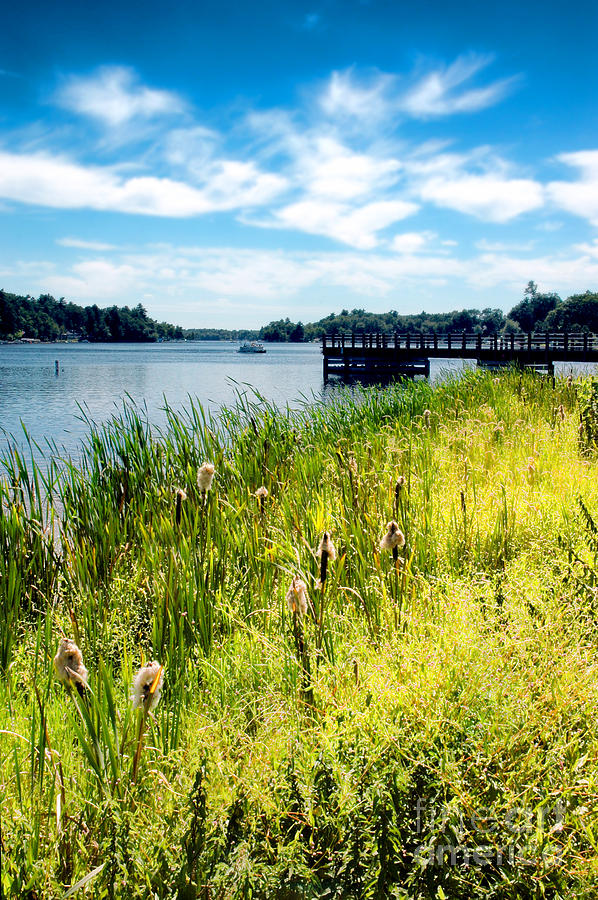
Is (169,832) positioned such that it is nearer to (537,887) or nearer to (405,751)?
(405,751)

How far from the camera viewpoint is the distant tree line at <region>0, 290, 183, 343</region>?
156m

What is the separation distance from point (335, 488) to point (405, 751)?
3.70 meters

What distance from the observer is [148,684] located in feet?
5.66

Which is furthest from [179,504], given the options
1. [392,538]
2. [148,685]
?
[148,685]

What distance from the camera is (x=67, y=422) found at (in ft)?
89.9

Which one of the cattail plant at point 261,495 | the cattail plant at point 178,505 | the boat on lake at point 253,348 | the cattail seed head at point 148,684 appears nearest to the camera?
the cattail seed head at point 148,684

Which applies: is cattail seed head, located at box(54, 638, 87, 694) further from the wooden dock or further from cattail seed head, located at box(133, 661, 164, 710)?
the wooden dock

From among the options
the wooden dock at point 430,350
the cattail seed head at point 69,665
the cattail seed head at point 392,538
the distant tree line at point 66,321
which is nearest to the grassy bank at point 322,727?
the cattail seed head at point 69,665

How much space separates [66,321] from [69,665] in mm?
196567

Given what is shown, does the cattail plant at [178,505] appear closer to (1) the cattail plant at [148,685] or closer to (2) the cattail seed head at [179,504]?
(2) the cattail seed head at [179,504]

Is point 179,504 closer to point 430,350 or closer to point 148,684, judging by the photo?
point 148,684

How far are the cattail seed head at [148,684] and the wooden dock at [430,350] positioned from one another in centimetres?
3541

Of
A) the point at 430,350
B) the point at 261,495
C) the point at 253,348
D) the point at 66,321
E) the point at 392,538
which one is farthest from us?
the point at 66,321

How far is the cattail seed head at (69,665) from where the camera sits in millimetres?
1808
